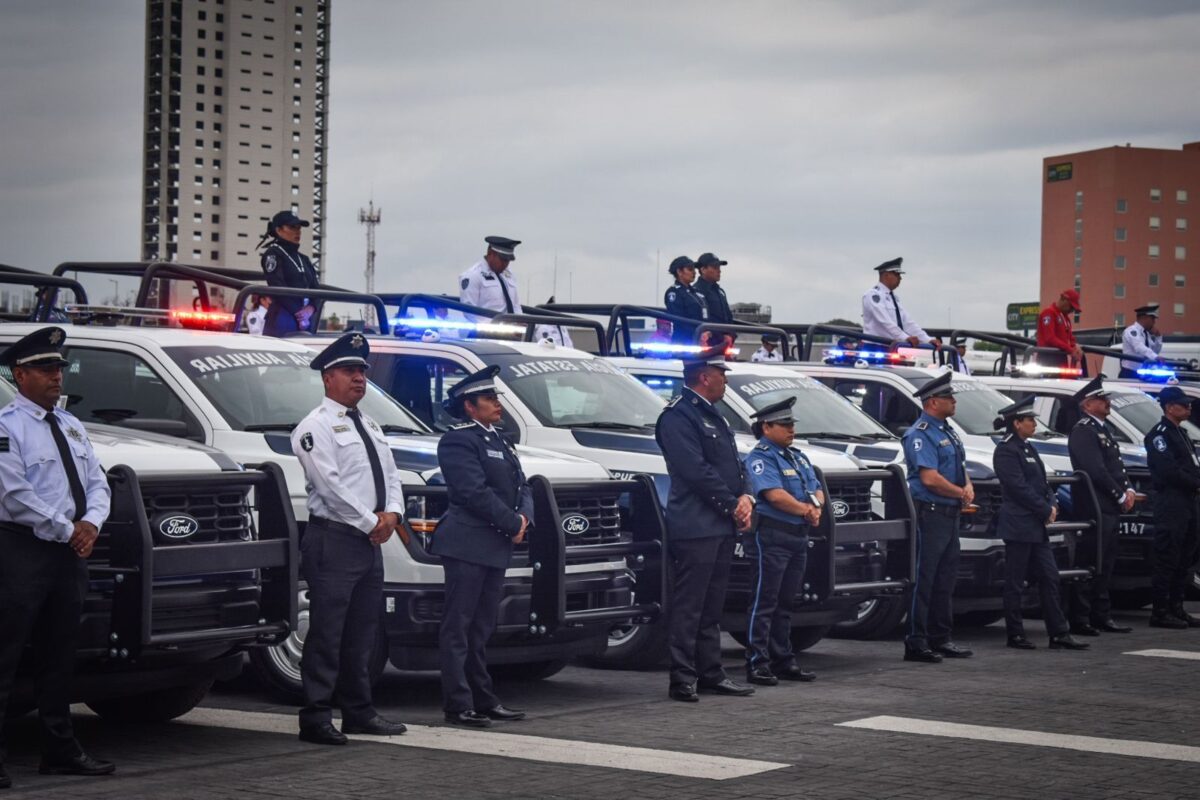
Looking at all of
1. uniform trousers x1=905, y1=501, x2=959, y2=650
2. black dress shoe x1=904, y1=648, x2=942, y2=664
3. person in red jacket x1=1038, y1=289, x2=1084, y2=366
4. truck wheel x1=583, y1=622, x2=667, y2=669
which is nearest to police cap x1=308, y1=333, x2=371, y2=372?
truck wheel x1=583, y1=622, x2=667, y2=669

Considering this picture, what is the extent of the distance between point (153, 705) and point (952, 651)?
239 inches

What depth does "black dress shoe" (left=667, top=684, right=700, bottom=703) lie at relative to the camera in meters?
10.6

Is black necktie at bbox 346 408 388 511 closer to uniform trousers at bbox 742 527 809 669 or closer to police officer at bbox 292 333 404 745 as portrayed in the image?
police officer at bbox 292 333 404 745

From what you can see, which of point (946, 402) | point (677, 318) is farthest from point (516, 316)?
point (946, 402)

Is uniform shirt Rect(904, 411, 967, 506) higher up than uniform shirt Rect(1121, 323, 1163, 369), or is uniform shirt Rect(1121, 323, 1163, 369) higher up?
uniform shirt Rect(1121, 323, 1163, 369)

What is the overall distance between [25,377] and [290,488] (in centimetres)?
238

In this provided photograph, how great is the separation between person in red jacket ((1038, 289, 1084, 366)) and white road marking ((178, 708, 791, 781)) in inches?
477

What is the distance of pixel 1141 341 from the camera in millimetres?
21344

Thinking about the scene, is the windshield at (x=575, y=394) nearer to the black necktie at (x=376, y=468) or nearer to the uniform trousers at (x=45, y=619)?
the black necktie at (x=376, y=468)

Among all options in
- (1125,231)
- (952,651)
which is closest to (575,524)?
(952,651)

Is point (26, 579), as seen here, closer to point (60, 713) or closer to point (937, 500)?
point (60, 713)

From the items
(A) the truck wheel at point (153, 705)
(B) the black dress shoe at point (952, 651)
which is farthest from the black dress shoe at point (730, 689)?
(A) the truck wheel at point (153, 705)

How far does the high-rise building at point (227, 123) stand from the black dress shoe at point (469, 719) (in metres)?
176

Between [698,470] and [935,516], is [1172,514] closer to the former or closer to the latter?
[935,516]
